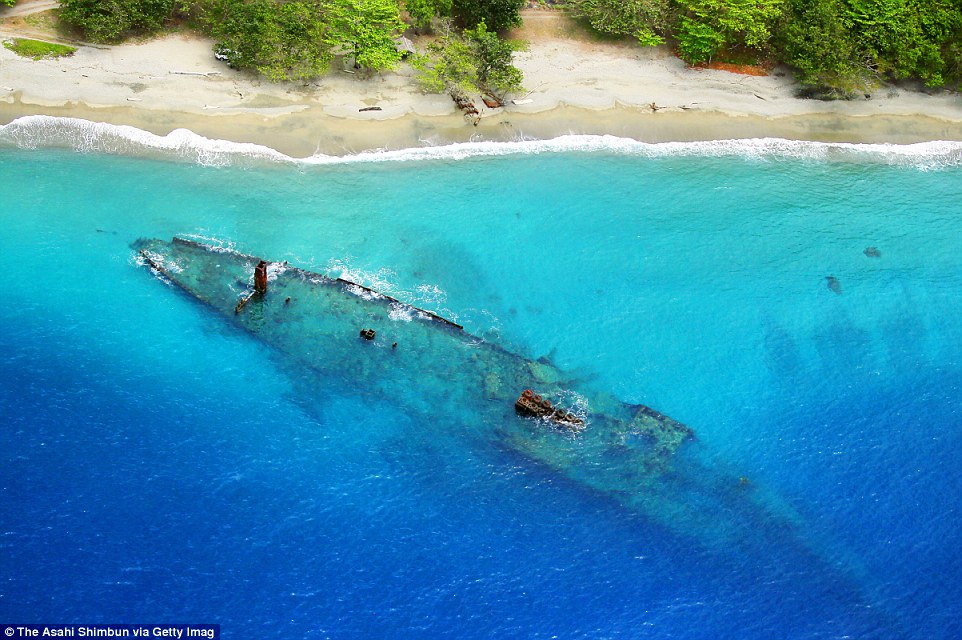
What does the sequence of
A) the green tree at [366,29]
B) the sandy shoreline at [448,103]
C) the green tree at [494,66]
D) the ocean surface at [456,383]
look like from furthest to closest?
the green tree at [366,29], the green tree at [494,66], the sandy shoreline at [448,103], the ocean surface at [456,383]

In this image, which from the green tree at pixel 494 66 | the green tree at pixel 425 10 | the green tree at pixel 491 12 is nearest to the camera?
the green tree at pixel 494 66

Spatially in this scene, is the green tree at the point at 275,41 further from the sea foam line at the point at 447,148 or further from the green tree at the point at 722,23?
the green tree at the point at 722,23

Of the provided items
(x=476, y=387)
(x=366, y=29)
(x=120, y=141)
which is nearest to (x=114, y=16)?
(x=120, y=141)

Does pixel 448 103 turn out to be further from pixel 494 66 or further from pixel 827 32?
pixel 827 32

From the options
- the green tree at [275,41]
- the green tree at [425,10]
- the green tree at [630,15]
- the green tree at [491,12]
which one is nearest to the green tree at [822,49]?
the green tree at [630,15]

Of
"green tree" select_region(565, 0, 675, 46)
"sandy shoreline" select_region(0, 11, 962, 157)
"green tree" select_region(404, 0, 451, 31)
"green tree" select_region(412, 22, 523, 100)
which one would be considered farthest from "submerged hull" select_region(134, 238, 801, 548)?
"green tree" select_region(565, 0, 675, 46)

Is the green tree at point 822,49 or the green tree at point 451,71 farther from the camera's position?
the green tree at point 822,49
